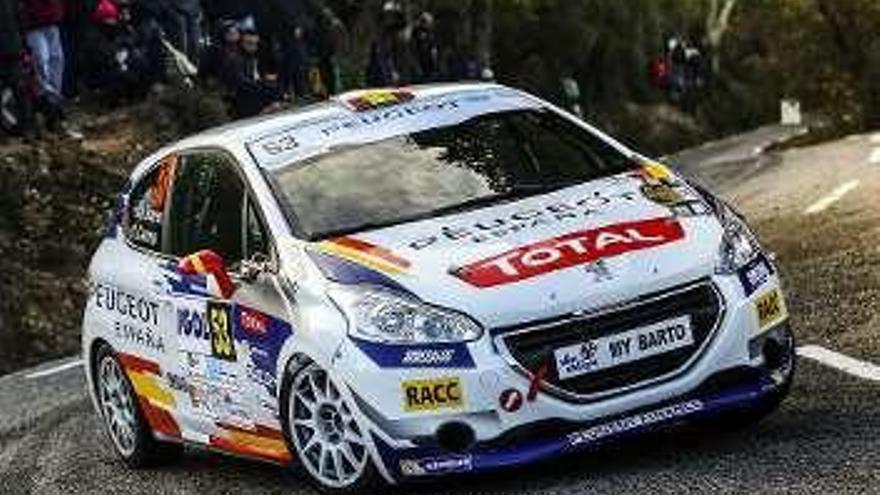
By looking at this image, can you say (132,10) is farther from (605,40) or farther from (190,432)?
(605,40)

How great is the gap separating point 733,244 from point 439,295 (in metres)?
1.27

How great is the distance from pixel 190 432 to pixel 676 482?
2.79 metres

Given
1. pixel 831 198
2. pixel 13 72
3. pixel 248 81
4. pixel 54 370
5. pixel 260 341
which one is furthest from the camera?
pixel 248 81

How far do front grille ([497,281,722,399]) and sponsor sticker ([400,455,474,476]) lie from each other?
42cm

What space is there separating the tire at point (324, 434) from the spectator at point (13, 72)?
38.0 feet

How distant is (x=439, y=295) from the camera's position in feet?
22.6

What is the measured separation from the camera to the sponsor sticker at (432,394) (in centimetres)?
678

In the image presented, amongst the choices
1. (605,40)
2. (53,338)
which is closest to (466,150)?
(53,338)

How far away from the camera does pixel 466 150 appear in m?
8.32

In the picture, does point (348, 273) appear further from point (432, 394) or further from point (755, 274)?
point (755, 274)

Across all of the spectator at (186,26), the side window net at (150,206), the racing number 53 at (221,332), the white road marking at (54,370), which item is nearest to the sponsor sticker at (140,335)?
the side window net at (150,206)

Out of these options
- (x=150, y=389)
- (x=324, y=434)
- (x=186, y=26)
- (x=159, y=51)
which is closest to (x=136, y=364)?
(x=150, y=389)

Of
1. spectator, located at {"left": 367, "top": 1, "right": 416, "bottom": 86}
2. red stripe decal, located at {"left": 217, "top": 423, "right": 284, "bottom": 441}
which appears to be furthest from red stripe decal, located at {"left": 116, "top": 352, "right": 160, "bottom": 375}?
spectator, located at {"left": 367, "top": 1, "right": 416, "bottom": 86}

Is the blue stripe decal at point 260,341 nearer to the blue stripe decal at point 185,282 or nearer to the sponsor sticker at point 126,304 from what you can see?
the blue stripe decal at point 185,282
